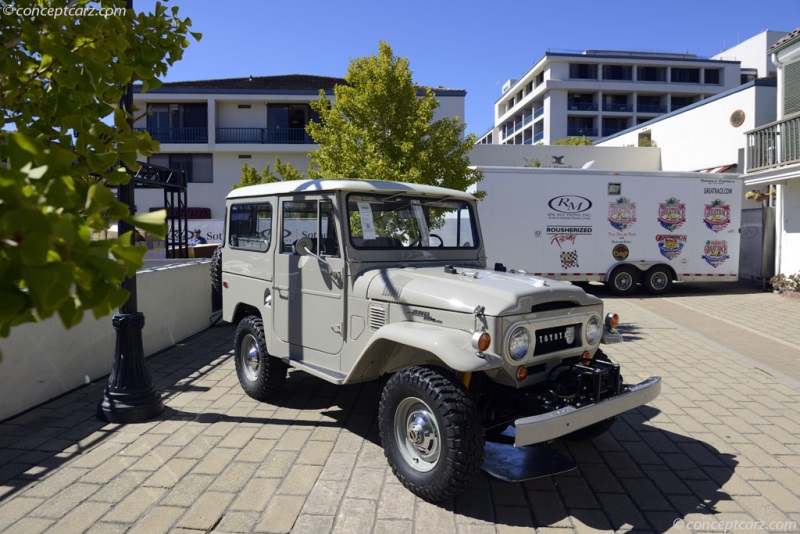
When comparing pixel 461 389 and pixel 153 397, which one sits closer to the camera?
pixel 461 389

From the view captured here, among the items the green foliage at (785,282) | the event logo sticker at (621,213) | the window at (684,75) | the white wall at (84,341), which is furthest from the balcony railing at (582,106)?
the white wall at (84,341)

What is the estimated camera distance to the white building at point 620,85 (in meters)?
57.2

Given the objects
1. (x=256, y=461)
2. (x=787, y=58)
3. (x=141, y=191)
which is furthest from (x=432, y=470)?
(x=141, y=191)

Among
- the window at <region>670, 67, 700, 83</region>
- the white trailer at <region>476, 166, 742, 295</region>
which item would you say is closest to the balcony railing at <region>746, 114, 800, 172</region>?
the white trailer at <region>476, 166, 742, 295</region>

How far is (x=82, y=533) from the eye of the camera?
3.30 metres

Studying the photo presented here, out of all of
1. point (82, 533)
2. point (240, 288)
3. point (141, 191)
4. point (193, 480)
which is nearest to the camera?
point (82, 533)

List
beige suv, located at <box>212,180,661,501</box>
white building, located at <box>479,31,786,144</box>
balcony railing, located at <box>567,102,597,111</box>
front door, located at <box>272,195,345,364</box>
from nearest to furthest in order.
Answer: beige suv, located at <box>212,180,661,501</box> → front door, located at <box>272,195,345,364</box> → white building, located at <box>479,31,786,144</box> → balcony railing, located at <box>567,102,597,111</box>

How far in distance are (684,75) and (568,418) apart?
67255mm

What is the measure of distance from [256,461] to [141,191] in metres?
30.7

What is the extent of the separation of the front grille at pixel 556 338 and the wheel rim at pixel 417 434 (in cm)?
88

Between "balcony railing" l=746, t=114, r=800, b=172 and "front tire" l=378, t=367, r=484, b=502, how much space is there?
14027 mm

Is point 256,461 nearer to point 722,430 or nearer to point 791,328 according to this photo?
point 722,430

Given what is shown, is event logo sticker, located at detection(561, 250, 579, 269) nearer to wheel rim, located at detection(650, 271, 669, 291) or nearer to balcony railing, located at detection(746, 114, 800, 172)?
wheel rim, located at detection(650, 271, 669, 291)

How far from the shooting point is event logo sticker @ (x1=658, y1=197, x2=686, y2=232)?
14.5 meters
